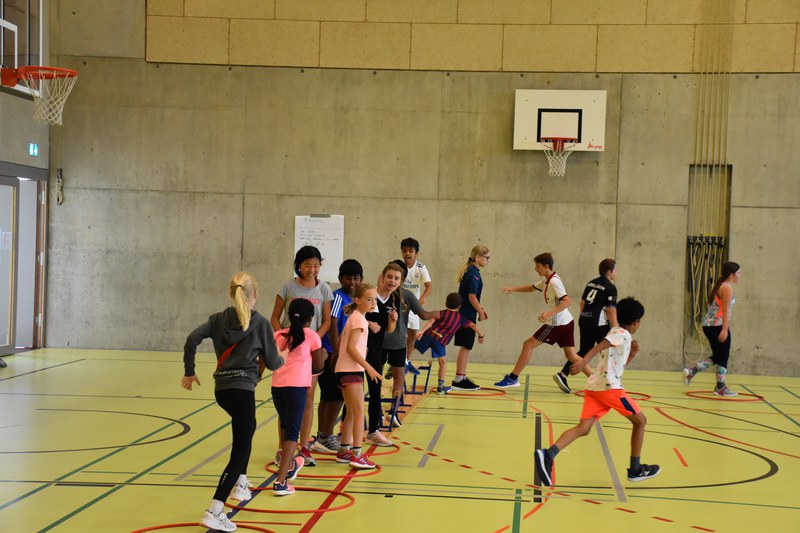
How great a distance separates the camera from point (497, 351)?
15.0m

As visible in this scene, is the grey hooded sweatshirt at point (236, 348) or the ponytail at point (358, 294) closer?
the grey hooded sweatshirt at point (236, 348)

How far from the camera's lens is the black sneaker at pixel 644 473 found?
716 cm

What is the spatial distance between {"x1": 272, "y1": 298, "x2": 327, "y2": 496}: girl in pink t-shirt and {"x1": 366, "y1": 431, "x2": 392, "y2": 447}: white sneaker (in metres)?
→ 1.67

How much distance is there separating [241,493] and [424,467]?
5.79ft

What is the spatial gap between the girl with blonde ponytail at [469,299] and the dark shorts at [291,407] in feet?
17.5

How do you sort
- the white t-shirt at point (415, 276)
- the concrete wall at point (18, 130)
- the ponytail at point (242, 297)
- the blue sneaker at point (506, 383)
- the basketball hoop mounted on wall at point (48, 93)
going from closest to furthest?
→ the ponytail at point (242, 297) < the white t-shirt at point (415, 276) < the blue sneaker at point (506, 383) < the basketball hoop mounted on wall at point (48, 93) < the concrete wall at point (18, 130)

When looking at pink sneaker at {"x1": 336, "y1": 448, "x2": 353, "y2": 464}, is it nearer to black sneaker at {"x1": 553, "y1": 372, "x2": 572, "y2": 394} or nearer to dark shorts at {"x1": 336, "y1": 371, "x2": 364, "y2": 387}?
dark shorts at {"x1": 336, "y1": 371, "x2": 364, "y2": 387}

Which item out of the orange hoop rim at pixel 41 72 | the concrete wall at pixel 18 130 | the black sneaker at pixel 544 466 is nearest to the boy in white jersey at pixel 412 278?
the black sneaker at pixel 544 466

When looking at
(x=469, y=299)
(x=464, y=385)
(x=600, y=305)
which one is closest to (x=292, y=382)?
(x=469, y=299)

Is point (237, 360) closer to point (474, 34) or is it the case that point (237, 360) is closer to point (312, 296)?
point (312, 296)

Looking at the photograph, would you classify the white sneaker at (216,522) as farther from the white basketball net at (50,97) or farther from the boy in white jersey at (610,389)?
the white basketball net at (50,97)

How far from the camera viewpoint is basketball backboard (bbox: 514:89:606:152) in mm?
14711

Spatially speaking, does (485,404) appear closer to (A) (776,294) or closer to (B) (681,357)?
(B) (681,357)

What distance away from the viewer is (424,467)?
7457 millimetres
